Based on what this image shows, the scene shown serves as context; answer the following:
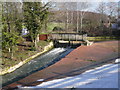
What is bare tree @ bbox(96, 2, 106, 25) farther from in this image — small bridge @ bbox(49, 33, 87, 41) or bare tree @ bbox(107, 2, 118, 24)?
small bridge @ bbox(49, 33, 87, 41)

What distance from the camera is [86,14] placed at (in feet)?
105

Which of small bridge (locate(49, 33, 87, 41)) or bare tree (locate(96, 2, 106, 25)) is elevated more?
bare tree (locate(96, 2, 106, 25))

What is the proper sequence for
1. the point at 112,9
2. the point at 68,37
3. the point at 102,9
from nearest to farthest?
the point at 68,37 < the point at 112,9 < the point at 102,9

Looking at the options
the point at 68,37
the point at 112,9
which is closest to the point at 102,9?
the point at 112,9

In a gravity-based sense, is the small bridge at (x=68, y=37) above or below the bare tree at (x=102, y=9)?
below

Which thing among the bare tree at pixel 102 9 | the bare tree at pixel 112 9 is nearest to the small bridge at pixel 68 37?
the bare tree at pixel 102 9

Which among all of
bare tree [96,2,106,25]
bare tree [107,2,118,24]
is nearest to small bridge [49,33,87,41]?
bare tree [96,2,106,25]

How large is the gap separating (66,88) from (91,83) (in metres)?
1.11

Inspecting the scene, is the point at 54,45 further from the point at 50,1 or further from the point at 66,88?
the point at 66,88

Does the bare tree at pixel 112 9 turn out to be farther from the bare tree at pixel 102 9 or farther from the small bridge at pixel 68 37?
the small bridge at pixel 68 37

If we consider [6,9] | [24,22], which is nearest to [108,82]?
[6,9]

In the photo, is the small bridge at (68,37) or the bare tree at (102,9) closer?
the small bridge at (68,37)

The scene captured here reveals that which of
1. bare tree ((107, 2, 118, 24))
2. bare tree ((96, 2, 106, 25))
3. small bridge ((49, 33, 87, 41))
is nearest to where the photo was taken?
small bridge ((49, 33, 87, 41))

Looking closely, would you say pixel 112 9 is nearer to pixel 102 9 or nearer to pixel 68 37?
pixel 102 9
